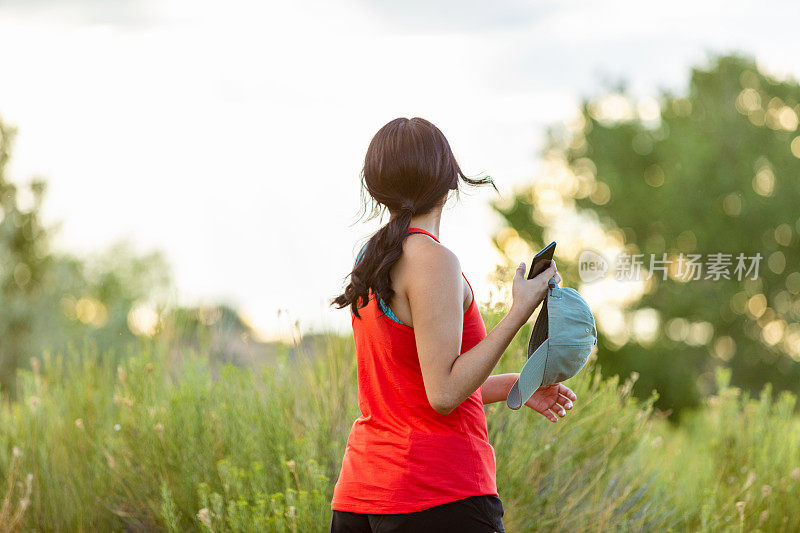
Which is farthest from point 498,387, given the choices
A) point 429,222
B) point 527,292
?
point 429,222

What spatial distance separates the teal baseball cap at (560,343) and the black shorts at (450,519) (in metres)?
0.26

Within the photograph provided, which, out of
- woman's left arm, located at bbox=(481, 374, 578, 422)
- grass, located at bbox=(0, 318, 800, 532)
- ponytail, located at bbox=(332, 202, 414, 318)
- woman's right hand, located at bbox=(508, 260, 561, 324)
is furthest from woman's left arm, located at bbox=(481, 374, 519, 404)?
grass, located at bbox=(0, 318, 800, 532)

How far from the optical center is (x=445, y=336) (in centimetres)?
189

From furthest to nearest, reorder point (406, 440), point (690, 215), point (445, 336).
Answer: point (690, 215), point (406, 440), point (445, 336)

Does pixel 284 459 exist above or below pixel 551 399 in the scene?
below

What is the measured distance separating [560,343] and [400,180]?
56 centimetres

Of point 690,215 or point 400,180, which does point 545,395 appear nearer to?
point 400,180

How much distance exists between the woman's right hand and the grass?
1897 millimetres

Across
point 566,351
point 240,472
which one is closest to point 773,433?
point 240,472

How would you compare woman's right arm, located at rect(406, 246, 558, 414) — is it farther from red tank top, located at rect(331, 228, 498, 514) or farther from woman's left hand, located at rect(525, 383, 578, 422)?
woman's left hand, located at rect(525, 383, 578, 422)

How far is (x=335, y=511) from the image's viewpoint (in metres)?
2.14

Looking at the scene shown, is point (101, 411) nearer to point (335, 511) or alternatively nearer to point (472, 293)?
point (335, 511)

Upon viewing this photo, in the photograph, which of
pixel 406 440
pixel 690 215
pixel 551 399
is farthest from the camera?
pixel 690 215

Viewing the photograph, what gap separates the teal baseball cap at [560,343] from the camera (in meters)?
2.05
